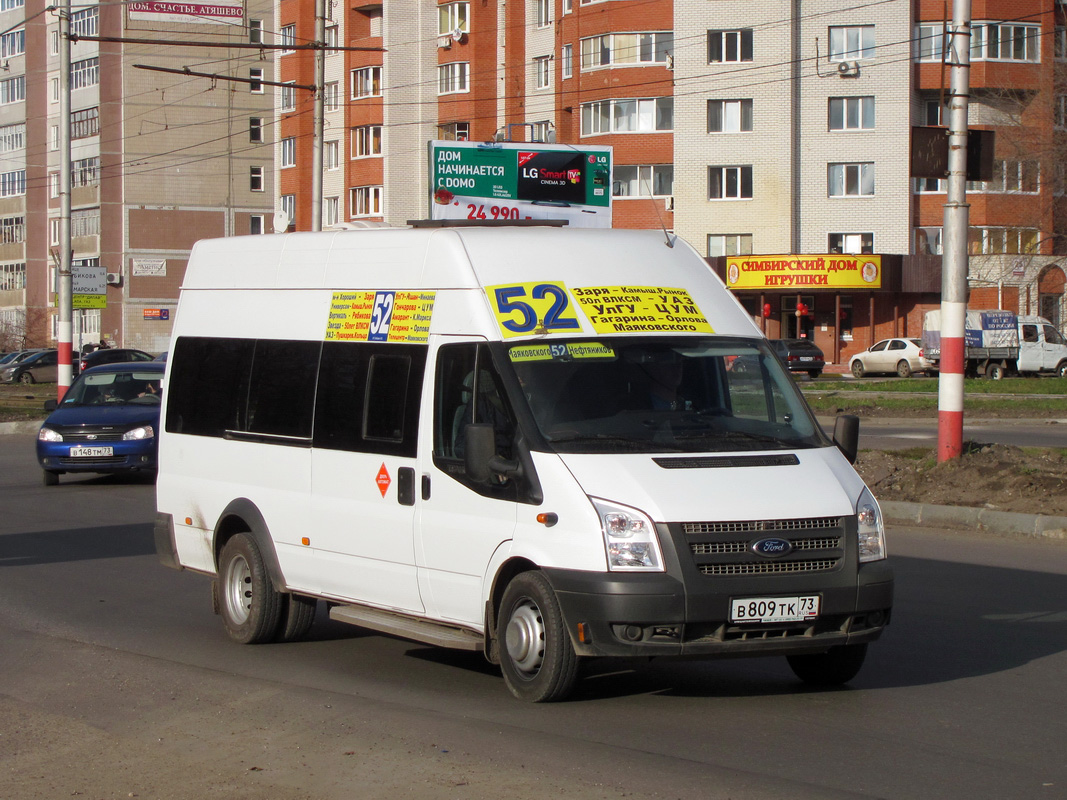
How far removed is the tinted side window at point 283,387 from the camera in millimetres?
8016

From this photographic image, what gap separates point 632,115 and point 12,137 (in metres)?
48.2

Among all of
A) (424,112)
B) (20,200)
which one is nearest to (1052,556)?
(424,112)

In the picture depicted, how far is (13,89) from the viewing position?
3489 inches

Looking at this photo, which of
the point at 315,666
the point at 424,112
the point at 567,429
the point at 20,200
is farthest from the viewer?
the point at 20,200

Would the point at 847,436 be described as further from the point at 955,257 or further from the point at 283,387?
the point at 955,257

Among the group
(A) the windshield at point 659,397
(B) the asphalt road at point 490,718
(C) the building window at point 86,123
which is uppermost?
(C) the building window at point 86,123

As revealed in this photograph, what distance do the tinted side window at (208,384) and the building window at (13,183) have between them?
3322 inches

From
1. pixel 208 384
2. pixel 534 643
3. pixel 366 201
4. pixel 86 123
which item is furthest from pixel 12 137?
pixel 534 643

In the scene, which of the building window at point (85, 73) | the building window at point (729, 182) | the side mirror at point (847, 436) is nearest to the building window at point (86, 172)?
the building window at point (85, 73)

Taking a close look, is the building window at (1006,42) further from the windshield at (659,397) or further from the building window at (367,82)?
the windshield at (659,397)

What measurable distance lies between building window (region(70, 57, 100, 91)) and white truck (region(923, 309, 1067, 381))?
5143 centimetres

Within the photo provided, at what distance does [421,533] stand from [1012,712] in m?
2.89

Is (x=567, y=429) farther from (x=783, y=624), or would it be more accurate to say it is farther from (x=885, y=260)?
(x=885, y=260)

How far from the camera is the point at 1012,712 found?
255 inches
